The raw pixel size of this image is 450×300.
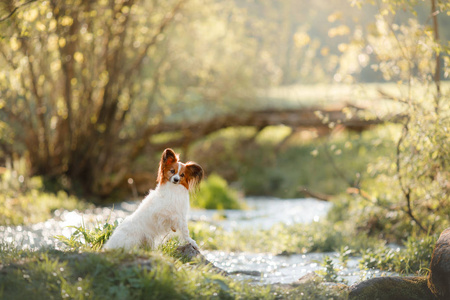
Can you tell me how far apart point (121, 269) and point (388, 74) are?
5496 millimetres

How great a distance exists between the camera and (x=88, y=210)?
11.3 meters

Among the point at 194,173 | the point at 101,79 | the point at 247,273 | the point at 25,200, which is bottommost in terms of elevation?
the point at 247,273

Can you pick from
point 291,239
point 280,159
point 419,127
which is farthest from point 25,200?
point 280,159

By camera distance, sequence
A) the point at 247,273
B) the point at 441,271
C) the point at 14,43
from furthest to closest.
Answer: the point at 14,43
the point at 247,273
the point at 441,271

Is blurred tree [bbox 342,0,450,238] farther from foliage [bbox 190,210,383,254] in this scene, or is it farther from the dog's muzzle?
the dog's muzzle

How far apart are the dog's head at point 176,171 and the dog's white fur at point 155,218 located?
69mm

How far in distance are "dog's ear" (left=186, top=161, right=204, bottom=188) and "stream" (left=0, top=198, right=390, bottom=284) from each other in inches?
33.9

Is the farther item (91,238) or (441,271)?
(91,238)

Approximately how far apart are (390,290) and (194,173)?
7.03 ft

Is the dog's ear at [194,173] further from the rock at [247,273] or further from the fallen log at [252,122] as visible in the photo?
the fallen log at [252,122]

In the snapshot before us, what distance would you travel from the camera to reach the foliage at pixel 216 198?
41.8 feet

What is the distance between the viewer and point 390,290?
4.80 m

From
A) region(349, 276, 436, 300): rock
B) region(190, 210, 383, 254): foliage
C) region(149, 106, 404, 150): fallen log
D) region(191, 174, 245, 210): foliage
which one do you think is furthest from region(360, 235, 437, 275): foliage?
region(149, 106, 404, 150): fallen log

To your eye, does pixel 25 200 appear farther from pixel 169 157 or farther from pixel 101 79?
pixel 169 157
